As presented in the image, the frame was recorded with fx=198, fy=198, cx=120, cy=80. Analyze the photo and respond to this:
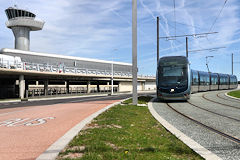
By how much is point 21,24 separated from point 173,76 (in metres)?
58.9

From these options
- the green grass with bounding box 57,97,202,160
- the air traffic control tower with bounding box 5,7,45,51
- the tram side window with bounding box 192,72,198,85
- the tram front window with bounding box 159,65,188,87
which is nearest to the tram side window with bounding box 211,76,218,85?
the tram side window with bounding box 192,72,198,85

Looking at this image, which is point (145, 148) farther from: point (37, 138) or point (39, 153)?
point (37, 138)

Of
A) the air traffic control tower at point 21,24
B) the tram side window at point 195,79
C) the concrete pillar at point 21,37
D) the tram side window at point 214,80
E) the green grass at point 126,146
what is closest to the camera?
the green grass at point 126,146

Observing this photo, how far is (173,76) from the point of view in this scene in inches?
602

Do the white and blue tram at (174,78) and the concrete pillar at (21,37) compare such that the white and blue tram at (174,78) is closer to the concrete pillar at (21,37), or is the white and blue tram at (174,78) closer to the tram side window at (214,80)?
the tram side window at (214,80)

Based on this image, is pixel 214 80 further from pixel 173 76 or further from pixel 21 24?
pixel 21 24

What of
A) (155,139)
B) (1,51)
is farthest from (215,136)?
(1,51)

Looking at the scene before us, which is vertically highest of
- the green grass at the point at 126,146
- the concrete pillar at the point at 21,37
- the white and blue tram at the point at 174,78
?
the concrete pillar at the point at 21,37

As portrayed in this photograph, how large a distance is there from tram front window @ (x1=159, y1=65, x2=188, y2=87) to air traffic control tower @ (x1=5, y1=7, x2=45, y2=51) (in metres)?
56.1

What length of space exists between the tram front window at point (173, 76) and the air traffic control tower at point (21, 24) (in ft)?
184

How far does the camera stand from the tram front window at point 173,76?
15.0 metres

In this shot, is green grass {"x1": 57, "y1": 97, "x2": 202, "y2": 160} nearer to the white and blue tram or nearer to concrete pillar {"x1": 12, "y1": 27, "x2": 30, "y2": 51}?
the white and blue tram

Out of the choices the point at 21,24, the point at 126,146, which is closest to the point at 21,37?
the point at 21,24

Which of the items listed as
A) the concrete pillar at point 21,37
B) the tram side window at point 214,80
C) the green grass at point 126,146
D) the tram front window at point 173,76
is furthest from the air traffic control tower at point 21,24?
the green grass at point 126,146
